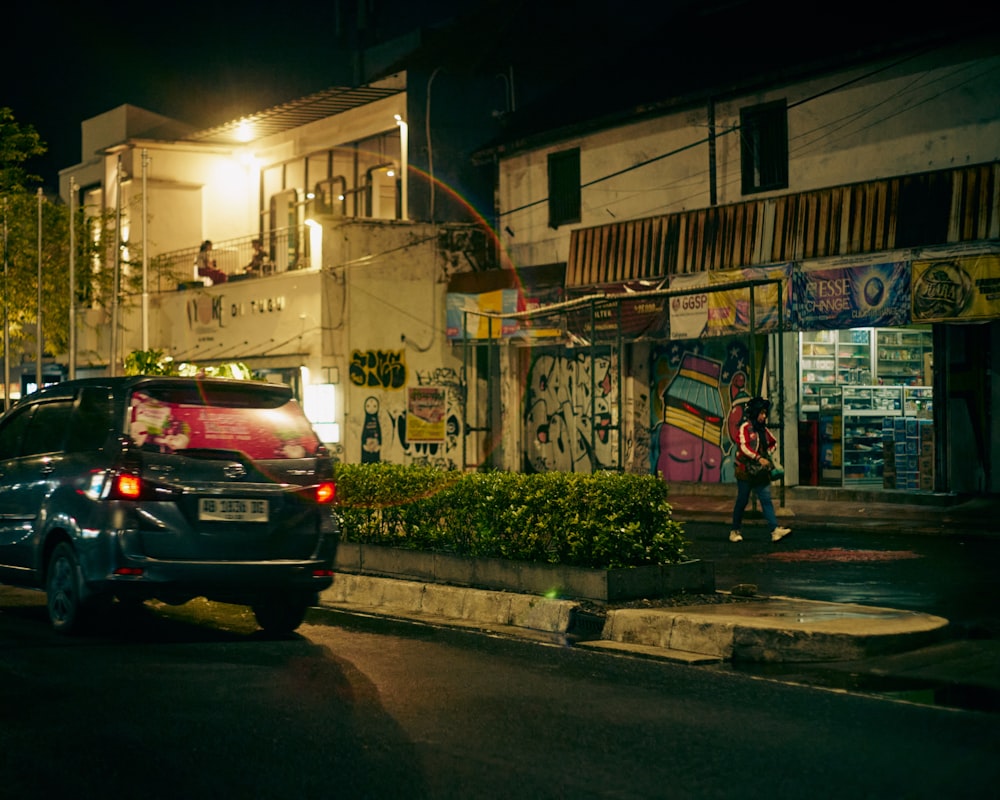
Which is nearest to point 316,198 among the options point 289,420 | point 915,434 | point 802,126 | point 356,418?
point 356,418

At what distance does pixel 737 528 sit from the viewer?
53.4ft

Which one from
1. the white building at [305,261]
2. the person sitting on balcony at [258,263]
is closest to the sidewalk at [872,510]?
the white building at [305,261]

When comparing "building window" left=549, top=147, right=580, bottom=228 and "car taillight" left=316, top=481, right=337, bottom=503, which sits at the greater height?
"building window" left=549, top=147, right=580, bottom=228

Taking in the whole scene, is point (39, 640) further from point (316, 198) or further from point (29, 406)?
point (316, 198)

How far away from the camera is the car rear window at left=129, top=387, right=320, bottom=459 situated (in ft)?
29.9

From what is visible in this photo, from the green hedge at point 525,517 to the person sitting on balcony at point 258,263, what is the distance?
68.2 ft

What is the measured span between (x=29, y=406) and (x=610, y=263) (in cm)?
1597

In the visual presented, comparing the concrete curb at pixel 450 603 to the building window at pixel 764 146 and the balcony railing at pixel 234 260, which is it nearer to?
the building window at pixel 764 146

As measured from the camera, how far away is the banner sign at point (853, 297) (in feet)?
64.6

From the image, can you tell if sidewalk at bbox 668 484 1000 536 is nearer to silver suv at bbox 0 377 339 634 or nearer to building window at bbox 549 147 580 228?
building window at bbox 549 147 580 228

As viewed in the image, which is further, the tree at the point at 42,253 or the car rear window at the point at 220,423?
the tree at the point at 42,253

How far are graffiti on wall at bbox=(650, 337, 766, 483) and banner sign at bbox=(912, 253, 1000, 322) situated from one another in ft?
13.1

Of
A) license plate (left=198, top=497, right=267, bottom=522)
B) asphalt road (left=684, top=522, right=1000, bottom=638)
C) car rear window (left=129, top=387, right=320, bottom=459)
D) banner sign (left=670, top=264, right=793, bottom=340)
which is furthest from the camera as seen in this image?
banner sign (left=670, top=264, right=793, bottom=340)

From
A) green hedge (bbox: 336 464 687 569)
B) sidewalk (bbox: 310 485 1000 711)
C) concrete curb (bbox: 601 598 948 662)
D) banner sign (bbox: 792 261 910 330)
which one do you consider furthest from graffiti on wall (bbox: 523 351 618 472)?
concrete curb (bbox: 601 598 948 662)
